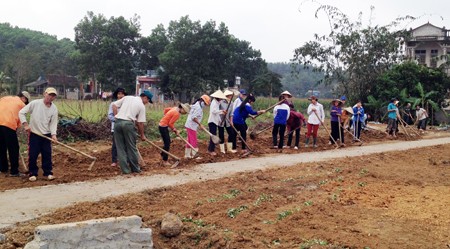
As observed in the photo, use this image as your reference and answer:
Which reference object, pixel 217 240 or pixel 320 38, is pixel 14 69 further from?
pixel 217 240

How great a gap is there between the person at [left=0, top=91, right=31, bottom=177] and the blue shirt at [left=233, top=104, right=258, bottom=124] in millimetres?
4976

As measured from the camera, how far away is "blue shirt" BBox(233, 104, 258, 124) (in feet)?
37.3

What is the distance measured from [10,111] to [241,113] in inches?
208

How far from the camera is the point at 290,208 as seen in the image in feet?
20.0

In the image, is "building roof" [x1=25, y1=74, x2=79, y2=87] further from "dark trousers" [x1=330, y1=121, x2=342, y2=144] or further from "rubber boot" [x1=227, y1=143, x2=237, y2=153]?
"rubber boot" [x1=227, y1=143, x2=237, y2=153]

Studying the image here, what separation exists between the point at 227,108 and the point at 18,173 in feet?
15.8

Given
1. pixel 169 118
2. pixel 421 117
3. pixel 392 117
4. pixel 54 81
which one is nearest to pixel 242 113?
pixel 169 118

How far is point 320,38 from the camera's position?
26.5 metres

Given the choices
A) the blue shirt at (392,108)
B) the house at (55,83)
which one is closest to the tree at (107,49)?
the house at (55,83)

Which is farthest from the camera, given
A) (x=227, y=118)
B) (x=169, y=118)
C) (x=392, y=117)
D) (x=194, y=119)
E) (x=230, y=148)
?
(x=392, y=117)

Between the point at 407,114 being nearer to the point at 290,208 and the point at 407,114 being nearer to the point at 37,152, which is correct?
the point at 290,208

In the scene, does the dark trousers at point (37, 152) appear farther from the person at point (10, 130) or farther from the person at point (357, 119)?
the person at point (357, 119)

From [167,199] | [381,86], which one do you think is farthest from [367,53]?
[167,199]

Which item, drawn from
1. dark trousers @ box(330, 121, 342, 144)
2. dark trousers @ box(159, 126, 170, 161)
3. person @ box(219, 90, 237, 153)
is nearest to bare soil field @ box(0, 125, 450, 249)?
dark trousers @ box(159, 126, 170, 161)
